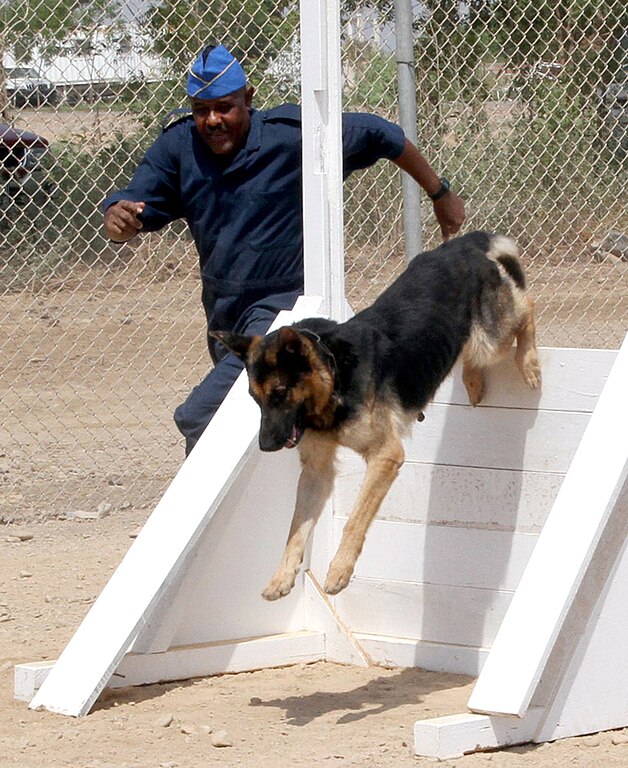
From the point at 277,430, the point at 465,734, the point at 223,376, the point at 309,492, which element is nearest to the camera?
the point at 465,734

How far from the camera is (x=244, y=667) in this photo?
4664 millimetres

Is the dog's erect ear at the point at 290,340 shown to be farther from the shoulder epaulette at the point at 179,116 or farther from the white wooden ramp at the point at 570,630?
the shoulder epaulette at the point at 179,116

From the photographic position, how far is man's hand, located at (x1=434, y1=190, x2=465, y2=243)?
16.1 feet

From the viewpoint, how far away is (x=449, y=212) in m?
4.93

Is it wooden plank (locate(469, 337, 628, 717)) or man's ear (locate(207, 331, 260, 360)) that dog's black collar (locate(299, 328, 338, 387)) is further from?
wooden plank (locate(469, 337, 628, 717))

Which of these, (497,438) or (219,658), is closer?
(497,438)

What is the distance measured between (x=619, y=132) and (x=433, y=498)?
5.16 m

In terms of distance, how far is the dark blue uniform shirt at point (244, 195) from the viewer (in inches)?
192

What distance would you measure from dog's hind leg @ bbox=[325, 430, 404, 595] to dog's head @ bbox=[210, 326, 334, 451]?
0.94ft

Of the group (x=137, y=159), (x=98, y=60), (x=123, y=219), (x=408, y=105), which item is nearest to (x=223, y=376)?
(x=123, y=219)

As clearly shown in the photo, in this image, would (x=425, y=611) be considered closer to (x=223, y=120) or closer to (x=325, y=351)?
(x=325, y=351)

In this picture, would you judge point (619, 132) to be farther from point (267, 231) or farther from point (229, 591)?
point (229, 591)

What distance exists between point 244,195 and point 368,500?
1.52 metres

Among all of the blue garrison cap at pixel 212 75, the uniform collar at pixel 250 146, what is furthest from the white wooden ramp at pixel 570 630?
the blue garrison cap at pixel 212 75
